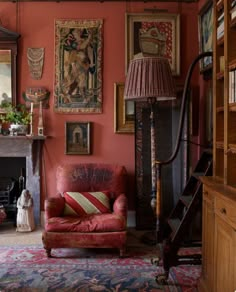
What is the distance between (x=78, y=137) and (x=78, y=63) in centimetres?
99

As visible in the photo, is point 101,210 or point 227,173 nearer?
point 227,173

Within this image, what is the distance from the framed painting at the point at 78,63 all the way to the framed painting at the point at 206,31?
1.31m

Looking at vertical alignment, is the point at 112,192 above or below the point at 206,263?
above

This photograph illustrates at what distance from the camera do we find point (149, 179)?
4.63m

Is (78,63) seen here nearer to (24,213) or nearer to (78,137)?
(78,137)

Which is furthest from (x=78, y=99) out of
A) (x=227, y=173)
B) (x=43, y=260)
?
(x=227, y=173)

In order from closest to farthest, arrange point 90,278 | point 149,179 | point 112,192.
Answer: point 90,278 → point 112,192 → point 149,179

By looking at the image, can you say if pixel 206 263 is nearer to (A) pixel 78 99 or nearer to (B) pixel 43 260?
(B) pixel 43 260

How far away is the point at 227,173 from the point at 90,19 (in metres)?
3.20

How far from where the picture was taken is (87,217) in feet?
12.8

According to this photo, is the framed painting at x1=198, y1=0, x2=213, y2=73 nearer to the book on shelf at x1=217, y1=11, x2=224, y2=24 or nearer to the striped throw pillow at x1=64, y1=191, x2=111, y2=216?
the book on shelf at x1=217, y1=11, x2=224, y2=24

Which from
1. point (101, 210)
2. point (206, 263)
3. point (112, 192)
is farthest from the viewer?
point (112, 192)

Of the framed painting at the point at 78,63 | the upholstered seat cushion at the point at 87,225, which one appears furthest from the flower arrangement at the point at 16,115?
the upholstered seat cushion at the point at 87,225

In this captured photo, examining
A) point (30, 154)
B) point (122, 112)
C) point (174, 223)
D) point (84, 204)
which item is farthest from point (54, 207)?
point (122, 112)
